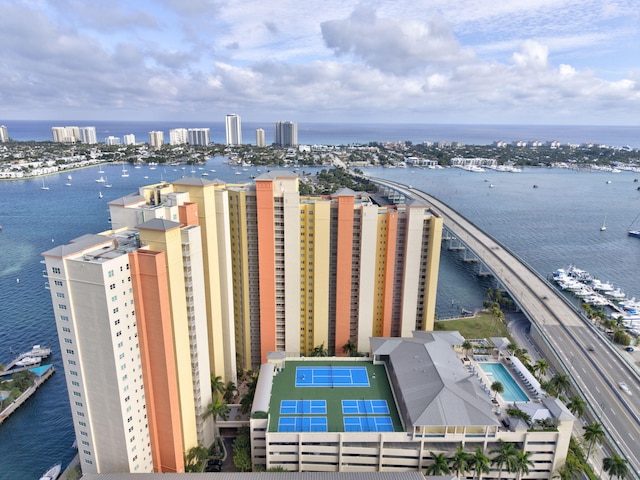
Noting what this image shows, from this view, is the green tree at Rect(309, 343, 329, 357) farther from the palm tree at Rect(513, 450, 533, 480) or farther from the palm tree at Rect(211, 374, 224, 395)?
the palm tree at Rect(513, 450, 533, 480)

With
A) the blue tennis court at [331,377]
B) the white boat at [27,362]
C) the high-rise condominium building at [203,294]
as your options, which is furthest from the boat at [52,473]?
the blue tennis court at [331,377]

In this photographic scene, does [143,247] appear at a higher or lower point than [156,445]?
higher

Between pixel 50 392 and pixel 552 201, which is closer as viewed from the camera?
pixel 50 392

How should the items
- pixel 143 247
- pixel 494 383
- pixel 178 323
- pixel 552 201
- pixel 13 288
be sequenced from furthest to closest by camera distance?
pixel 552 201
pixel 13 288
pixel 494 383
pixel 178 323
pixel 143 247

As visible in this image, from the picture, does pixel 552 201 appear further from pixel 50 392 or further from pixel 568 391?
pixel 50 392

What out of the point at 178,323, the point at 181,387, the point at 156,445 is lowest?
the point at 156,445

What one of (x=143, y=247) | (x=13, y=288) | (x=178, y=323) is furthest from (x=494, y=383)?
(x=13, y=288)

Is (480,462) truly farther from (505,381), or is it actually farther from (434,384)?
(505,381)

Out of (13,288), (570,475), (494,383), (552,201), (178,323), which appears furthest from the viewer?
(552,201)
